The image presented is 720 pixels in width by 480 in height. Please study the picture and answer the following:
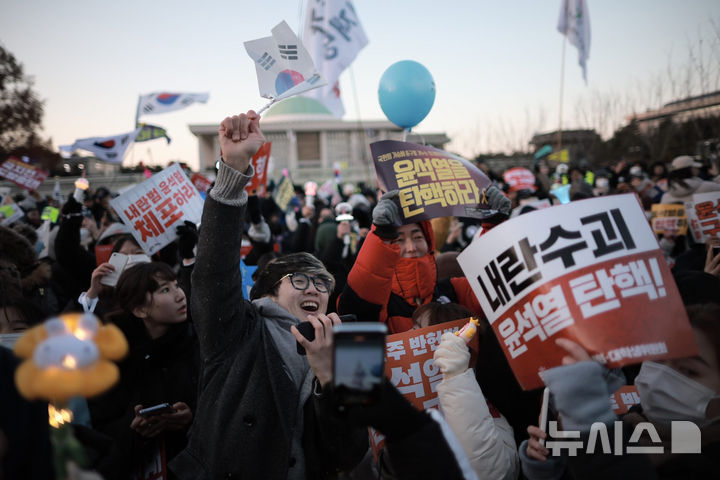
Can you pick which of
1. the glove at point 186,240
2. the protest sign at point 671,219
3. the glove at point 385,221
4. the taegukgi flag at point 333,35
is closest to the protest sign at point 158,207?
the glove at point 186,240

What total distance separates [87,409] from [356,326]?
5.86ft

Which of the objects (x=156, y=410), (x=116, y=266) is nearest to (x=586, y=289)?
(x=156, y=410)

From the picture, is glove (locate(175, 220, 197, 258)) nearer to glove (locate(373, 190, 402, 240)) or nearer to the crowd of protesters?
the crowd of protesters

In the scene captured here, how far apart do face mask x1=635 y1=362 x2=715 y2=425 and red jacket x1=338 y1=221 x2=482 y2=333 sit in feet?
3.86

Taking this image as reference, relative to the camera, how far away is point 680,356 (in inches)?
50.1

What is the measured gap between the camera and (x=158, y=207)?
11.6 feet

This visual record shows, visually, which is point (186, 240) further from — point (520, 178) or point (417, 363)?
point (520, 178)

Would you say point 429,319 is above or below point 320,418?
above

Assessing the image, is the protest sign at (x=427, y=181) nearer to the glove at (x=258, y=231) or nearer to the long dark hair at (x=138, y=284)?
the long dark hair at (x=138, y=284)

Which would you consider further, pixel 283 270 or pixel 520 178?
pixel 520 178

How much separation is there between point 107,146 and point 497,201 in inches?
290

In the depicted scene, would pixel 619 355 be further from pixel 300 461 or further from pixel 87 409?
pixel 87 409

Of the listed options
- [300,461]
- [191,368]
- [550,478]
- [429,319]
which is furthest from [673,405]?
[191,368]

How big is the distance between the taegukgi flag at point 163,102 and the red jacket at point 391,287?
792 cm
